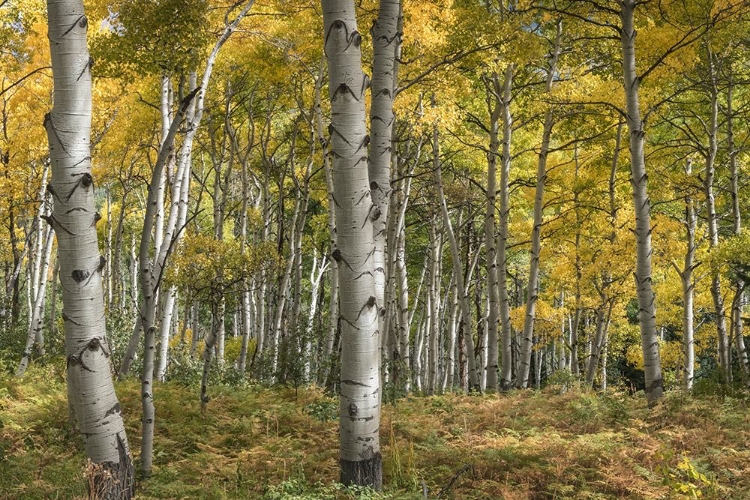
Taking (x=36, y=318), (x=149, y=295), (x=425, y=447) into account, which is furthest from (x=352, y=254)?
(x=36, y=318)

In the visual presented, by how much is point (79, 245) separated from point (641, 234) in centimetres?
657

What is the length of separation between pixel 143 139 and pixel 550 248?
11.4 metres

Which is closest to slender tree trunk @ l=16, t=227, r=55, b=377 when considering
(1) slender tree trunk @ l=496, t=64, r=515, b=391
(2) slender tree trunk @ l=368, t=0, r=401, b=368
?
(2) slender tree trunk @ l=368, t=0, r=401, b=368

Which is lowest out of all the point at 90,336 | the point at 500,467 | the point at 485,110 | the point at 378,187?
the point at 500,467

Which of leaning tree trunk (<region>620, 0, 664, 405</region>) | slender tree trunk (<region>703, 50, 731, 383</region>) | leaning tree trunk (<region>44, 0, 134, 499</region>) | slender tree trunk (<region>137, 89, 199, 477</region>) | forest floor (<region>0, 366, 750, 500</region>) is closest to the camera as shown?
leaning tree trunk (<region>44, 0, 134, 499</region>)

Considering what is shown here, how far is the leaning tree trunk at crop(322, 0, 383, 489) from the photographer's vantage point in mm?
4215

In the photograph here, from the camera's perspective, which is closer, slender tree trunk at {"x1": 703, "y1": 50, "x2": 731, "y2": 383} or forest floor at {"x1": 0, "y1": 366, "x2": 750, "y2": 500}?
forest floor at {"x1": 0, "y1": 366, "x2": 750, "y2": 500}

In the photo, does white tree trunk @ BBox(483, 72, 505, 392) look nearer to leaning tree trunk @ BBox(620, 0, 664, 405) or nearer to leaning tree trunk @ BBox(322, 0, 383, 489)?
leaning tree trunk @ BBox(620, 0, 664, 405)

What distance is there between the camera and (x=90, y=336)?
3.61 meters

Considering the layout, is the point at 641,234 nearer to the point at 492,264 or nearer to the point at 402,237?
the point at 492,264

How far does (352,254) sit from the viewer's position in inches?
166

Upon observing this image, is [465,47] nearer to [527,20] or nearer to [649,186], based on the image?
[527,20]

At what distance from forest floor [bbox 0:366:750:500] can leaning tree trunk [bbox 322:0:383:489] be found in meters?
0.32

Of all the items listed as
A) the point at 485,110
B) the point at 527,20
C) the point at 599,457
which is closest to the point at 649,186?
the point at 485,110
